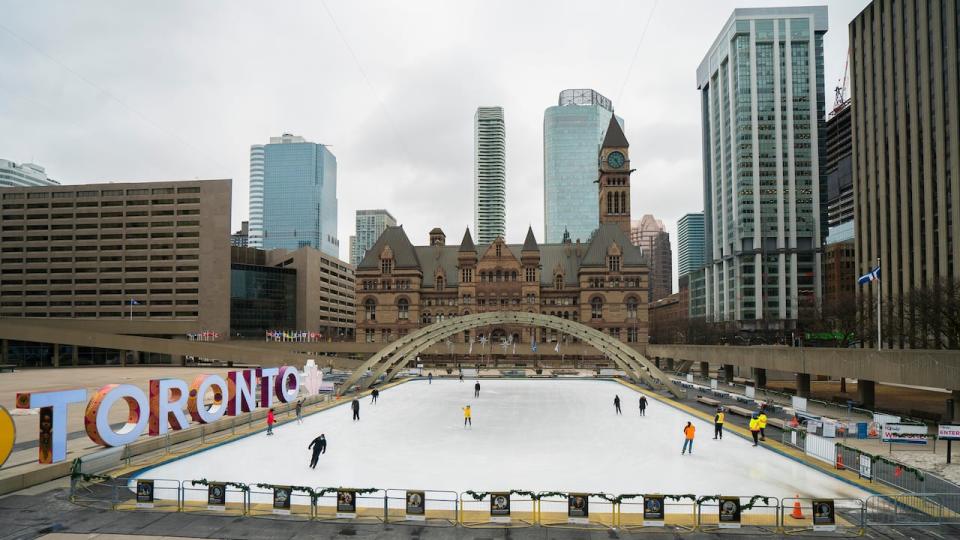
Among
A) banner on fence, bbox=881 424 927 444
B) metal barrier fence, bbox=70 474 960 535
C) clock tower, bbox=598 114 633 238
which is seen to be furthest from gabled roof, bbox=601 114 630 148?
metal barrier fence, bbox=70 474 960 535

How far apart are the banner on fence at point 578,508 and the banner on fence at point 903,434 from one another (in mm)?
20216

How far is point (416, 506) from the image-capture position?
649 inches

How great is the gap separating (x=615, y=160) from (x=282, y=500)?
118102mm

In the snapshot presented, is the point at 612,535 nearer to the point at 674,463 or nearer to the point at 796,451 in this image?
the point at 674,463

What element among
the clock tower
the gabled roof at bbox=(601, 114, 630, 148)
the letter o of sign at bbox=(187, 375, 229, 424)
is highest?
the gabled roof at bbox=(601, 114, 630, 148)

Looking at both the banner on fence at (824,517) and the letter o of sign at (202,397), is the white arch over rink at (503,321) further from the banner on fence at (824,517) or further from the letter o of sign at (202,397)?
the banner on fence at (824,517)

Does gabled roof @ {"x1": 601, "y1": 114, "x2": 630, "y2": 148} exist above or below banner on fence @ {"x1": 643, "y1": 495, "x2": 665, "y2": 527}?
above

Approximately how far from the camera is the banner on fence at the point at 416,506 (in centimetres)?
1642

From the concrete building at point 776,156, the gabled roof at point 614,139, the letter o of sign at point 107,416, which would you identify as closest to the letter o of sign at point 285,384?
the letter o of sign at point 107,416

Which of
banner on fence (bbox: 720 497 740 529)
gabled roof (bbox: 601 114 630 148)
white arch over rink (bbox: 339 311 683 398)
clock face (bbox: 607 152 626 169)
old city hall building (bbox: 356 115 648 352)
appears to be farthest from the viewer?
gabled roof (bbox: 601 114 630 148)

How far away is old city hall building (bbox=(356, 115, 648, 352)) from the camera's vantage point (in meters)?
103

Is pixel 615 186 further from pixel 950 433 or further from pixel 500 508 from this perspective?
pixel 500 508

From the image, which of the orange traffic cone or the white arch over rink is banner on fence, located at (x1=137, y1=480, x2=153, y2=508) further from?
the white arch over rink

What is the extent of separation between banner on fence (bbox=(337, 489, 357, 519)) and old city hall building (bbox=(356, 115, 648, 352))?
274 ft
